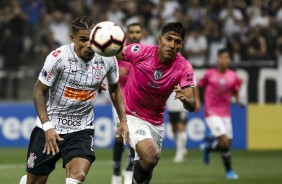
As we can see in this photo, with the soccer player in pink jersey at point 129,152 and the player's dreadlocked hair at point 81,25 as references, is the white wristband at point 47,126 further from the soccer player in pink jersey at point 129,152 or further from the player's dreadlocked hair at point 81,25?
the soccer player in pink jersey at point 129,152

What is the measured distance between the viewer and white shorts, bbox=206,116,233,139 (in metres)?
15.4

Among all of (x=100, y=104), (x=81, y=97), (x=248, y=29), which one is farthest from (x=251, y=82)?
Answer: (x=81, y=97)

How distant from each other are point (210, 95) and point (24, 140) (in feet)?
19.4

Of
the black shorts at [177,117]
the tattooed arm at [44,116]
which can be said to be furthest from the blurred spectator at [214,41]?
the tattooed arm at [44,116]

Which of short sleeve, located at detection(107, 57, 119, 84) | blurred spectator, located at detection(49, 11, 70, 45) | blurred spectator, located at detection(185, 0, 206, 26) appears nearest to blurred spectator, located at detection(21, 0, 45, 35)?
blurred spectator, located at detection(49, 11, 70, 45)

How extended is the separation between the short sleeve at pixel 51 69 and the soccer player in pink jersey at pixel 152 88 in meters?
1.51

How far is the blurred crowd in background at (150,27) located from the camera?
20453 millimetres

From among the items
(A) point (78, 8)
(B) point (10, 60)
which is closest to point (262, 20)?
(A) point (78, 8)

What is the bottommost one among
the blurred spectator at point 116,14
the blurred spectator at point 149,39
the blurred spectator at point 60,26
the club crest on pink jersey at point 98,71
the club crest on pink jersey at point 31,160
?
the club crest on pink jersey at point 31,160

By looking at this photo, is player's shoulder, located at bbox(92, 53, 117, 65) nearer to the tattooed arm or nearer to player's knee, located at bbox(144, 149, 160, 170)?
the tattooed arm

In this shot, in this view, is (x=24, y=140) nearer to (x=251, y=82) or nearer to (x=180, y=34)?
(x=251, y=82)

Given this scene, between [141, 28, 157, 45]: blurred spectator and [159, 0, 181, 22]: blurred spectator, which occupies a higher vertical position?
[159, 0, 181, 22]: blurred spectator

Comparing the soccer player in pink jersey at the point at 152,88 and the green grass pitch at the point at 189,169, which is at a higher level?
the soccer player in pink jersey at the point at 152,88

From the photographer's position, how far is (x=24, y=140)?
64.9ft
